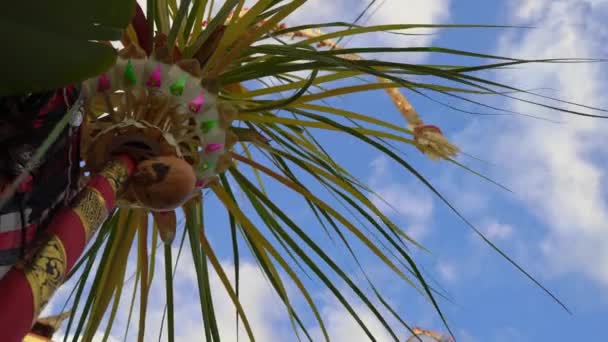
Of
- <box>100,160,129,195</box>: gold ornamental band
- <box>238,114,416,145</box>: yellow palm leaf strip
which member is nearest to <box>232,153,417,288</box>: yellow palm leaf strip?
<box>238,114,416,145</box>: yellow palm leaf strip

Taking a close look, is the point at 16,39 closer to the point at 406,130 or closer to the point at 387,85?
the point at 387,85

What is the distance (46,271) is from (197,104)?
0.70 metres

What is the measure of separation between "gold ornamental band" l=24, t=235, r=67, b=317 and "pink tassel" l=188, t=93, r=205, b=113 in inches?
24.3

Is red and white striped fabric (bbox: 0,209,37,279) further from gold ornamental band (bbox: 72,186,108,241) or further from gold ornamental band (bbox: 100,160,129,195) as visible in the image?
gold ornamental band (bbox: 100,160,129,195)

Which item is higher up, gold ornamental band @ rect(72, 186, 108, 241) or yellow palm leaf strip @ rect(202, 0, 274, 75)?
yellow palm leaf strip @ rect(202, 0, 274, 75)

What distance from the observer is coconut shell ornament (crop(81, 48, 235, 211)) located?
1532 millimetres

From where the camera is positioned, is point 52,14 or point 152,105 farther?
point 152,105

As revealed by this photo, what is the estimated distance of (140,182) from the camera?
1378mm

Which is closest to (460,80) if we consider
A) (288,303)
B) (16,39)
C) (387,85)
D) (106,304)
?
(387,85)

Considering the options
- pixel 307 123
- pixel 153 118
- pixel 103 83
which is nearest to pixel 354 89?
pixel 307 123

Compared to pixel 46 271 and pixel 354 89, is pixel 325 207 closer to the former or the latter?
pixel 354 89

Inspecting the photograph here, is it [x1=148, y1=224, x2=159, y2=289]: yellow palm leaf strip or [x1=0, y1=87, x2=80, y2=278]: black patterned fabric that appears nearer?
[x1=0, y1=87, x2=80, y2=278]: black patterned fabric

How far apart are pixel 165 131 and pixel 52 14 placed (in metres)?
0.74

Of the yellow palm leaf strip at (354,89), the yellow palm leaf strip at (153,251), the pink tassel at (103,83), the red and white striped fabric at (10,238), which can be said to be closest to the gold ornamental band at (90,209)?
the red and white striped fabric at (10,238)
